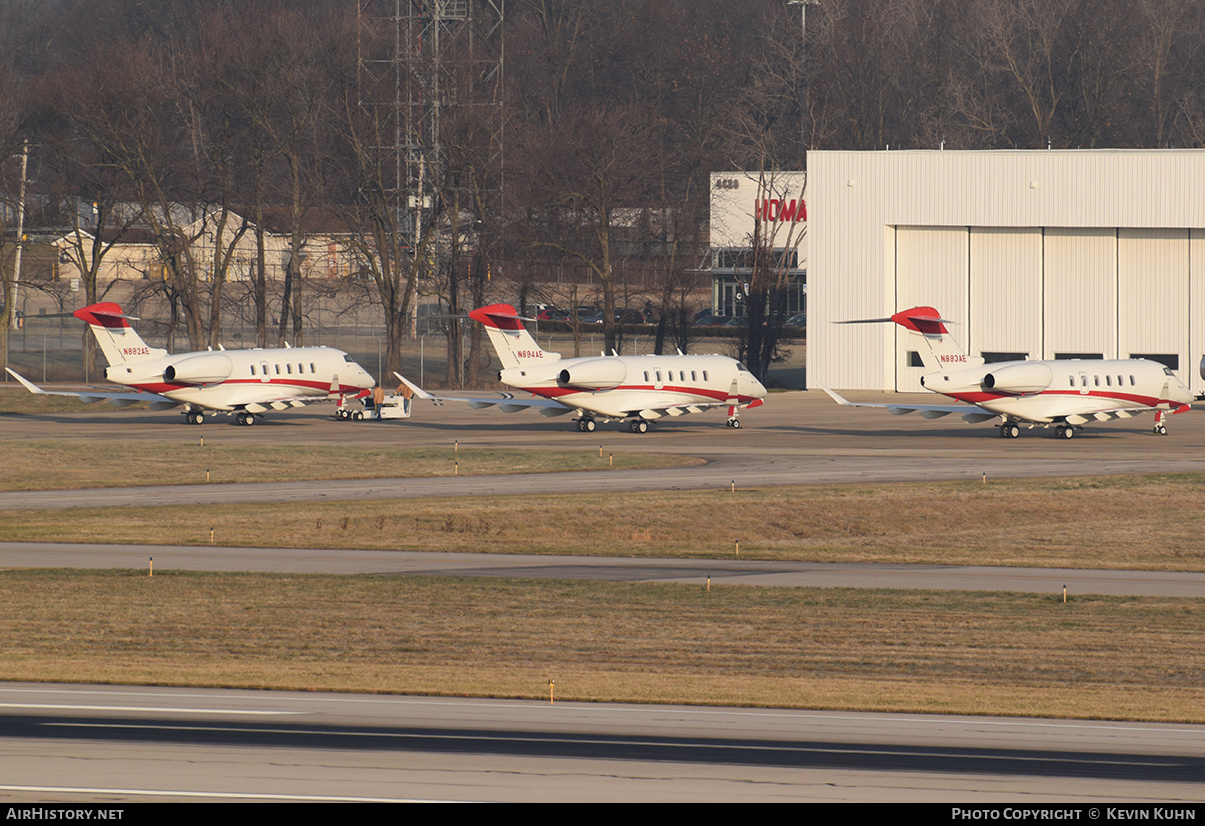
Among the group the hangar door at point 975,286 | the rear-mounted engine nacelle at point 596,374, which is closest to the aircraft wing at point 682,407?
the rear-mounted engine nacelle at point 596,374

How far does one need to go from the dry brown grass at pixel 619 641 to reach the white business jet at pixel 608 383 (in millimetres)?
27488

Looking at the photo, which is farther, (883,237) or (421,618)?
(883,237)

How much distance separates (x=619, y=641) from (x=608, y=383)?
1352 inches

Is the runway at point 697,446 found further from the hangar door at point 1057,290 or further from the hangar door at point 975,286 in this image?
the hangar door at point 1057,290

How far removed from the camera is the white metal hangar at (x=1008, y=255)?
3083 inches

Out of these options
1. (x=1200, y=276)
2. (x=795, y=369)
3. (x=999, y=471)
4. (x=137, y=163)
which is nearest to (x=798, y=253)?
(x=795, y=369)

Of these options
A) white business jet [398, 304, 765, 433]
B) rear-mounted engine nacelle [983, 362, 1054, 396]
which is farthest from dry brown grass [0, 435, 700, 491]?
rear-mounted engine nacelle [983, 362, 1054, 396]

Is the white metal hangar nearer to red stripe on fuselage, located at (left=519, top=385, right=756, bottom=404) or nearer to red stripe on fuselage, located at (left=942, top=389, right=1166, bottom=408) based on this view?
red stripe on fuselage, located at (left=942, top=389, right=1166, bottom=408)

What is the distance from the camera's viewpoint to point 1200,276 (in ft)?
256

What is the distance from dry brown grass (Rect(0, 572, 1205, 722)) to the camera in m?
21.0

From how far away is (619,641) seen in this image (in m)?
24.5

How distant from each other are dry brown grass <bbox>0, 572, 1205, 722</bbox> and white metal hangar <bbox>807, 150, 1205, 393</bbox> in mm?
54883
